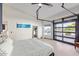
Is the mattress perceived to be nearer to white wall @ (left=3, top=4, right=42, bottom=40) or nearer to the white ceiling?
white wall @ (left=3, top=4, right=42, bottom=40)

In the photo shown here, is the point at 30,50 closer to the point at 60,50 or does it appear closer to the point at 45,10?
the point at 60,50

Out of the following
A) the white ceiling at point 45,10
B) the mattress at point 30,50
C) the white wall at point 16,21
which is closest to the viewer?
the mattress at point 30,50

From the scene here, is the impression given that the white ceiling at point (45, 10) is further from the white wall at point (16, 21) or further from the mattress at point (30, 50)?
the mattress at point (30, 50)

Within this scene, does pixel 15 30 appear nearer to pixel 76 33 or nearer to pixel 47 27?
pixel 47 27

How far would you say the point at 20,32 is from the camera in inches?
101

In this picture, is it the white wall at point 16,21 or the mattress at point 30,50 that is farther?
the white wall at point 16,21

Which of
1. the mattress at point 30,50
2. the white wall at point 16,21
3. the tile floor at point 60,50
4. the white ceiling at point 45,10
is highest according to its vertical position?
the white ceiling at point 45,10

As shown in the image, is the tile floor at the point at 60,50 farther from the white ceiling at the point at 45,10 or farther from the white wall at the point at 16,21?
the white ceiling at the point at 45,10

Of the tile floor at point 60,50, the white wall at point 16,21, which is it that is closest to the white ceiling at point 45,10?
the white wall at point 16,21

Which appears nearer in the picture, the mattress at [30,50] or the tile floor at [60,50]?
the mattress at [30,50]

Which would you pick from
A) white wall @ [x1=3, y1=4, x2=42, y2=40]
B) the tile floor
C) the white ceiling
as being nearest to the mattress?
white wall @ [x1=3, y1=4, x2=42, y2=40]

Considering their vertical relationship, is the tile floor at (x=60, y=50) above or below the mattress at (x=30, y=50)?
below

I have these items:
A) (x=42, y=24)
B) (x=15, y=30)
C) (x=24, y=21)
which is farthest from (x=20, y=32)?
(x=42, y=24)

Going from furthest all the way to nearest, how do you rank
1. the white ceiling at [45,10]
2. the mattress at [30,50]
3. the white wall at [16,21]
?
the white ceiling at [45,10] → the white wall at [16,21] → the mattress at [30,50]
